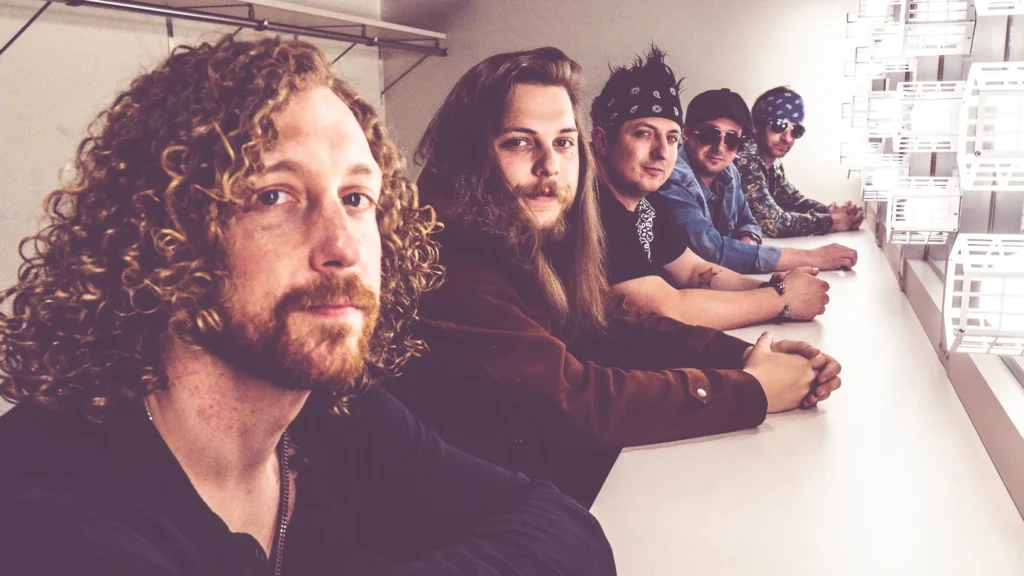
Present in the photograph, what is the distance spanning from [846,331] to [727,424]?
75 centimetres

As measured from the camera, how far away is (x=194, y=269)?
2.20 feet

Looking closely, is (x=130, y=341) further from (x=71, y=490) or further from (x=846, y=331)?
(x=846, y=331)

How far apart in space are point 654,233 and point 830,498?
140cm

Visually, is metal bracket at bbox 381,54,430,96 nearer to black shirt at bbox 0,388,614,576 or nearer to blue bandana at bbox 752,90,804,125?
blue bandana at bbox 752,90,804,125

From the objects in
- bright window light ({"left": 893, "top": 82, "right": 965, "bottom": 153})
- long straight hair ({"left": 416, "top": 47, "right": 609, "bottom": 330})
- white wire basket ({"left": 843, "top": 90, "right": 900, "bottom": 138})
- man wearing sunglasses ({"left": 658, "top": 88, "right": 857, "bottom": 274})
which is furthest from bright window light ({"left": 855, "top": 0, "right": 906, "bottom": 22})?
long straight hair ({"left": 416, "top": 47, "right": 609, "bottom": 330})

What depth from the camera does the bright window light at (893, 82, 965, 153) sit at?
4.51 feet

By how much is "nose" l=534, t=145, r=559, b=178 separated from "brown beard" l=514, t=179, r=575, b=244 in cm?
1

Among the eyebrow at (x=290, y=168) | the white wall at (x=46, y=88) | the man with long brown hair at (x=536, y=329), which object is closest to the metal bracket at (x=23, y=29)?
the white wall at (x=46, y=88)

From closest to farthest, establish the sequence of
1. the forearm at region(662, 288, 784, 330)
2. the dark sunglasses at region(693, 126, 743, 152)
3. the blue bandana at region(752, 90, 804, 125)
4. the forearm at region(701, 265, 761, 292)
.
Result: the forearm at region(662, 288, 784, 330) < the forearm at region(701, 265, 761, 292) < the dark sunglasses at region(693, 126, 743, 152) < the blue bandana at region(752, 90, 804, 125)

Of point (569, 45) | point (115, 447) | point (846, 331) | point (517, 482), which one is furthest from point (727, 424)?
point (569, 45)

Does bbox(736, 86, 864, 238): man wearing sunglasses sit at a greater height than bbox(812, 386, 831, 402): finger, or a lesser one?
greater

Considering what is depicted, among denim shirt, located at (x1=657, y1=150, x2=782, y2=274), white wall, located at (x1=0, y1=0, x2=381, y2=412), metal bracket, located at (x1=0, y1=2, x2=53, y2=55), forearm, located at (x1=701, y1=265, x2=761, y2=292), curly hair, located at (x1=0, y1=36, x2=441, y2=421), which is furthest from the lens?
white wall, located at (x1=0, y1=0, x2=381, y2=412)

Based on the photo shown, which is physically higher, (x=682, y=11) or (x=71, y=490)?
(x=682, y=11)

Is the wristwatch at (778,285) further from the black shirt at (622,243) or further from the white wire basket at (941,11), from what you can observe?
the white wire basket at (941,11)
